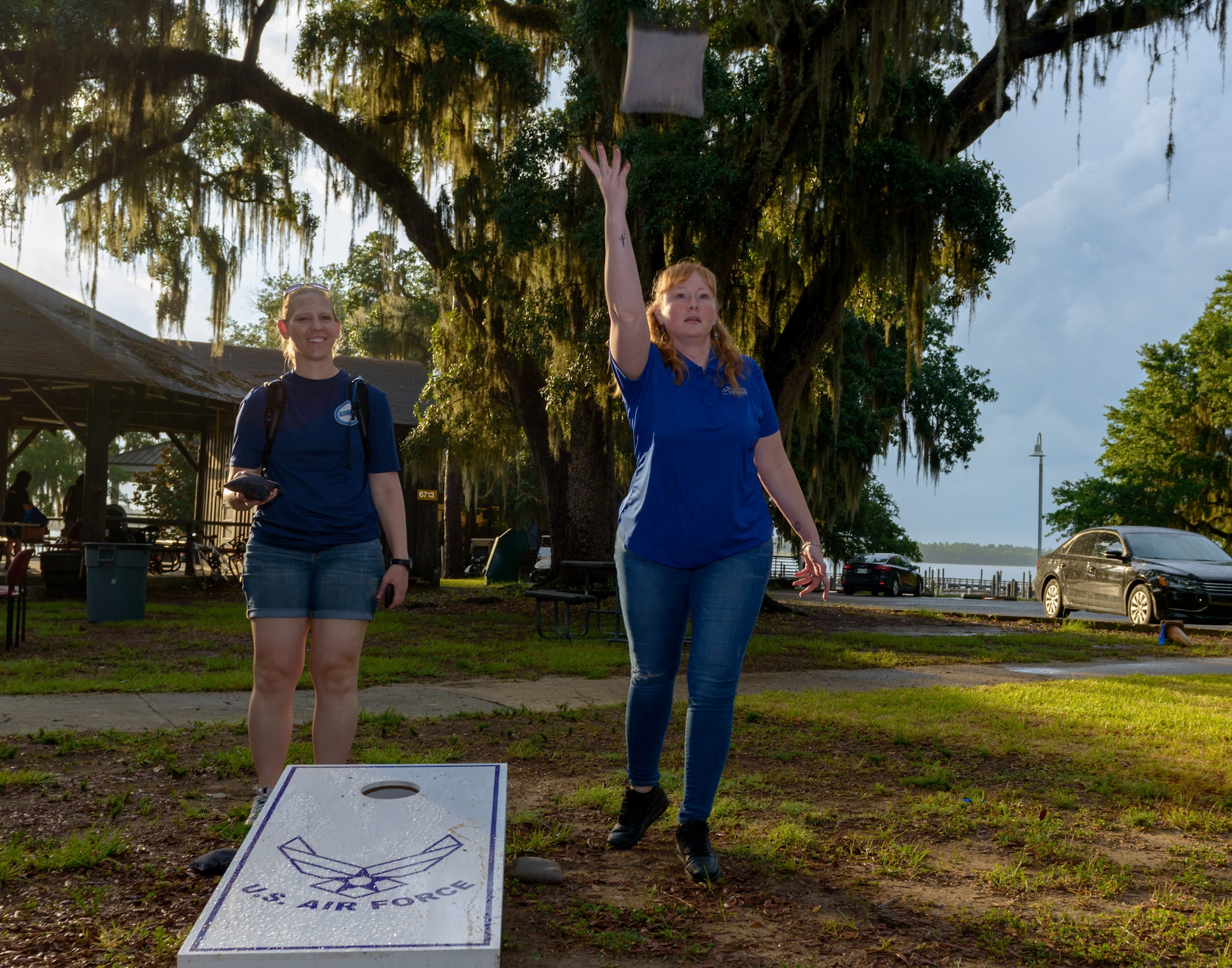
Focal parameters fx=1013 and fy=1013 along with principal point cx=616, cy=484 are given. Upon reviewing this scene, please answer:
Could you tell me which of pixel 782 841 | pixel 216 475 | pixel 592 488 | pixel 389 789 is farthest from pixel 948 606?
pixel 389 789

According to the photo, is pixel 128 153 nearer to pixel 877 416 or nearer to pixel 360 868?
pixel 360 868

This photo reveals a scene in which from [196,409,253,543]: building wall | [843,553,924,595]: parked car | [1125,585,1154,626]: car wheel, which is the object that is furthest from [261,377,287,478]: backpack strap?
[843,553,924,595]: parked car

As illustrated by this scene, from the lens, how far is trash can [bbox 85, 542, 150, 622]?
11406 millimetres

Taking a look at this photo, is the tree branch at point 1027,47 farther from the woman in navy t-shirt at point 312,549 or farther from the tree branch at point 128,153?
the woman in navy t-shirt at point 312,549

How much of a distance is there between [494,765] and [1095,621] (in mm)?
14330

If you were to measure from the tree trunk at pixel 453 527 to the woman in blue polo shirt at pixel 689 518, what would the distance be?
22053mm

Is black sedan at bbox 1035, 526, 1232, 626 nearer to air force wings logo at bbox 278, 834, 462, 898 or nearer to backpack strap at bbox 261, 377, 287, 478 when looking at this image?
backpack strap at bbox 261, 377, 287, 478

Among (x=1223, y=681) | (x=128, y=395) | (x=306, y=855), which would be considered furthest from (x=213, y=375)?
(x=306, y=855)

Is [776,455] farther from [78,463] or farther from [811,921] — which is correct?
[78,463]

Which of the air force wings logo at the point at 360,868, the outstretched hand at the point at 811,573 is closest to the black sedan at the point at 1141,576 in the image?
the outstretched hand at the point at 811,573

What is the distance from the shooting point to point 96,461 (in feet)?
52.6

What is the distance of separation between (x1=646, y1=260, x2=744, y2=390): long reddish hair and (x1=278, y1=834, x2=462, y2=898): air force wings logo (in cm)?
162

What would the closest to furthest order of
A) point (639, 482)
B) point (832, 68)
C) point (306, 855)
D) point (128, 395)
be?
point (306, 855), point (639, 482), point (832, 68), point (128, 395)

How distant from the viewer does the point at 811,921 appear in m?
2.80
